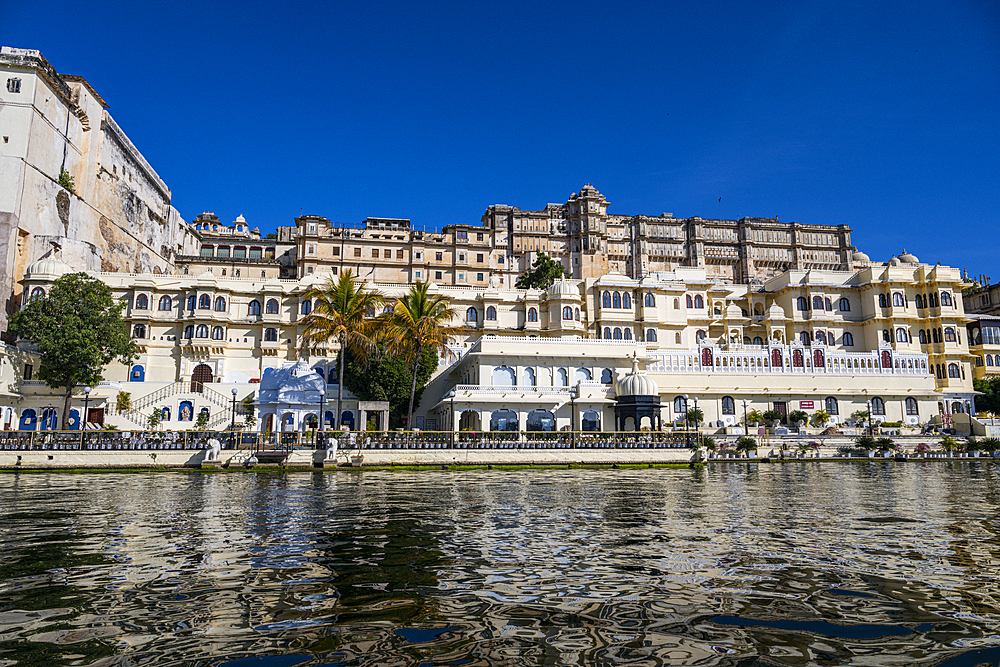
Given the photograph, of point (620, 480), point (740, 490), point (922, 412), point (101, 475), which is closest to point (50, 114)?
point (101, 475)

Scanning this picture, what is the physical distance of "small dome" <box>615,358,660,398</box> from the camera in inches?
1619

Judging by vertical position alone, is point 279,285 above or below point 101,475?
above

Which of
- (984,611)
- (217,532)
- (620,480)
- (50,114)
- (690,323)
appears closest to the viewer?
(984,611)

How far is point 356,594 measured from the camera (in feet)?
26.0

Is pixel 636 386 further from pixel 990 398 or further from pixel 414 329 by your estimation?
pixel 990 398

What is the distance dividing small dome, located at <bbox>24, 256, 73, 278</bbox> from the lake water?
1798 inches

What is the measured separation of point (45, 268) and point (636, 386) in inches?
1931

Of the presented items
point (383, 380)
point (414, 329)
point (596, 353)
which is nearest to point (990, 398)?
point (596, 353)

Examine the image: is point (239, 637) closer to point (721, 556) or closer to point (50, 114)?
point (721, 556)

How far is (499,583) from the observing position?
333 inches

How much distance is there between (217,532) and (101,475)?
21103mm

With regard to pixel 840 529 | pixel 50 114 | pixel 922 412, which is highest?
pixel 50 114

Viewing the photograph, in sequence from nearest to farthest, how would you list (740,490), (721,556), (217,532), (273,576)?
(273,576), (721,556), (217,532), (740,490)

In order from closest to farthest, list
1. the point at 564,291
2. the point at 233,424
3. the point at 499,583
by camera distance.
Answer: the point at 499,583
the point at 233,424
the point at 564,291
